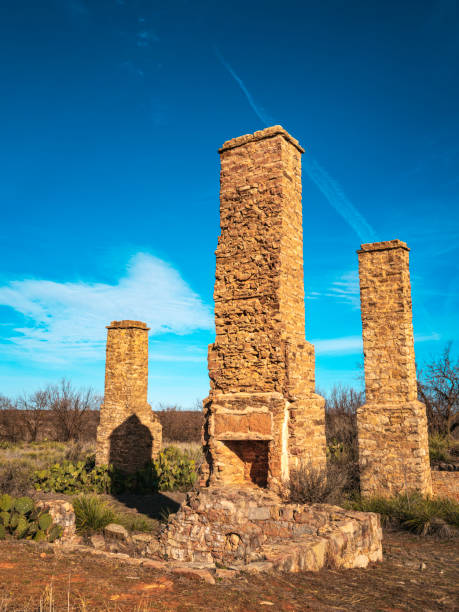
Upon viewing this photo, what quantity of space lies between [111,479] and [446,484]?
975 cm

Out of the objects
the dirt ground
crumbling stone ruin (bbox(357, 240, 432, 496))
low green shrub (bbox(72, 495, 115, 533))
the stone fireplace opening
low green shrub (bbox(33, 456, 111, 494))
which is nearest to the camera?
the dirt ground

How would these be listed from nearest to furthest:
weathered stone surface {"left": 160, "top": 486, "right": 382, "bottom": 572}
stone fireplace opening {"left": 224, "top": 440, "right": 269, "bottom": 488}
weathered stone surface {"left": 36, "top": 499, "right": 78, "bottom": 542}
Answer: weathered stone surface {"left": 160, "top": 486, "right": 382, "bottom": 572} → stone fireplace opening {"left": 224, "top": 440, "right": 269, "bottom": 488} → weathered stone surface {"left": 36, "top": 499, "right": 78, "bottom": 542}

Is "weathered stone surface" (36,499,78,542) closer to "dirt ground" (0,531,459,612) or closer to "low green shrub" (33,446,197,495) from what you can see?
"dirt ground" (0,531,459,612)

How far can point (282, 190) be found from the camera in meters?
8.06

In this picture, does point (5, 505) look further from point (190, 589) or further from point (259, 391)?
point (190, 589)

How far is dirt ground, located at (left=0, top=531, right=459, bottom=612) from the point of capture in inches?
165

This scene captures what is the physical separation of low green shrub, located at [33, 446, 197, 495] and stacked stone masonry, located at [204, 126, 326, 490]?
914 cm

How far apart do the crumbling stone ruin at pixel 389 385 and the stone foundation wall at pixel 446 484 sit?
58cm

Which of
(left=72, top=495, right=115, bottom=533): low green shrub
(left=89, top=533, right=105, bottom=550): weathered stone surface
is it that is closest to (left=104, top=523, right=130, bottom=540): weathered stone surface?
(left=89, top=533, right=105, bottom=550): weathered stone surface

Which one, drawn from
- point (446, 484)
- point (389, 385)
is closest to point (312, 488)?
point (389, 385)

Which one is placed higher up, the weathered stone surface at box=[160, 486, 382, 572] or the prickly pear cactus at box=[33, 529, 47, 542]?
the weathered stone surface at box=[160, 486, 382, 572]

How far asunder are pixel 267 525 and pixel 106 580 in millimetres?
2441

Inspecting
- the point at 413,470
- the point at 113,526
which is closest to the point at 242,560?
the point at 113,526

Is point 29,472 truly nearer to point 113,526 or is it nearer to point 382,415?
point 113,526
